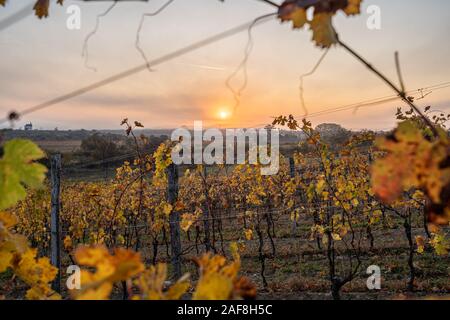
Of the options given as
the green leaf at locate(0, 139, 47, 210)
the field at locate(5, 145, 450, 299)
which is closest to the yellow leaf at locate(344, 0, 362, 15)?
the green leaf at locate(0, 139, 47, 210)

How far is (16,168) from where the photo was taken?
2.91ft

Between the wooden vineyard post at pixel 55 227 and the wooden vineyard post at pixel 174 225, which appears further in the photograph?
the wooden vineyard post at pixel 174 225

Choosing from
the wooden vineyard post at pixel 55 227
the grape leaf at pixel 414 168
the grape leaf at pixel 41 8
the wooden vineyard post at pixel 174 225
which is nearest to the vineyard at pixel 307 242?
the wooden vineyard post at pixel 174 225

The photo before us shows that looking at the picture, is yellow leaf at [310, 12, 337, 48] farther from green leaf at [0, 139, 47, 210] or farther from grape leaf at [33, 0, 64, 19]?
grape leaf at [33, 0, 64, 19]

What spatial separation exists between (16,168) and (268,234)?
33.8 feet

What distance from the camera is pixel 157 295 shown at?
2.30 feet

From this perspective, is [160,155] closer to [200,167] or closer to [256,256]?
[200,167]

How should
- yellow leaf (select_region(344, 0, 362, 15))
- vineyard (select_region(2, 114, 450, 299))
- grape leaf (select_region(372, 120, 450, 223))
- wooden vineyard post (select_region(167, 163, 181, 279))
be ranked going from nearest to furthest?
grape leaf (select_region(372, 120, 450, 223)), yellow leaf (select_region(344, 0, 362, 15)), vineyard (select_region(2, 114, 450, 299)), wooden vineyard post (select_region(167, 163, 181, 279))

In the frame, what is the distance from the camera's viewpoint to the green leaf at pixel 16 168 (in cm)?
88

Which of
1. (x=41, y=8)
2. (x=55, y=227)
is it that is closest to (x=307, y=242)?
(x=55, y=227)

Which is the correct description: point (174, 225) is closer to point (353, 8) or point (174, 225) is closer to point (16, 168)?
point (16, 168)

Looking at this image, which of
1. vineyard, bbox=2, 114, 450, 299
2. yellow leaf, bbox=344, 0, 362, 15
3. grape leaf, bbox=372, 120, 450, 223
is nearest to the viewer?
grape leaf, bbox=372, 120, 450, 223

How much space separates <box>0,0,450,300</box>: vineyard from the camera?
73 centimetres

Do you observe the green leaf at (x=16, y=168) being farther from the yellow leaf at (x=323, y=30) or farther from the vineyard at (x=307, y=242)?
the vineyard at (x=307, y=242)
